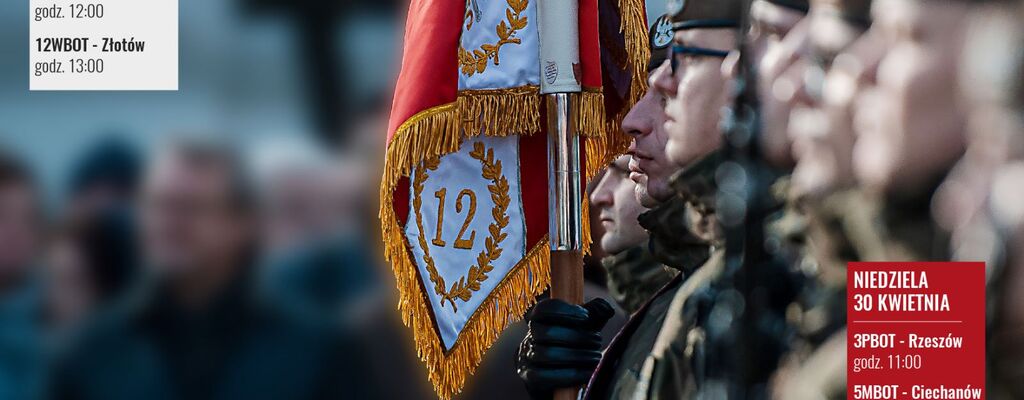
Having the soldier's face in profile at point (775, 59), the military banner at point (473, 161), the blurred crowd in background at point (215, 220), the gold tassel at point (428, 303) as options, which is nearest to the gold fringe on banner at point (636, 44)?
the military banner at point (473, 161)

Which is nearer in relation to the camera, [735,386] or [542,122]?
[735,386]

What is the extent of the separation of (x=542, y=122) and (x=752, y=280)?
1.42m

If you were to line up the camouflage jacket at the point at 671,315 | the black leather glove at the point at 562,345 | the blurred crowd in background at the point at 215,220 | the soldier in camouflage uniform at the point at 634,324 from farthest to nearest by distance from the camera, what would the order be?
1. the blurred crowd in background at the point at 215,220
2. the black leather glove at the point at 562,345
3. the soldier in camouflage uniform at the point at 634,324
4. the camouflage jacket at the point at 671,315

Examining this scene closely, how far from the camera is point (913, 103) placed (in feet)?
3.02

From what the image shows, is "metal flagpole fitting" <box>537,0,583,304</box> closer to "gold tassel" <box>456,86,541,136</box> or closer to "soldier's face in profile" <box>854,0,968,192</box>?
"gold tassel" <box>456,86,541,136</box>

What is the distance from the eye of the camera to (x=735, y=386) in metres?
1.06

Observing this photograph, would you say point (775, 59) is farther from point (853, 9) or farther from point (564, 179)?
point (564, 179)

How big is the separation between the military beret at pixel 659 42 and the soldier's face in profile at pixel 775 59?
1.15m

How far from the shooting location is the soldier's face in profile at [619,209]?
107 inches

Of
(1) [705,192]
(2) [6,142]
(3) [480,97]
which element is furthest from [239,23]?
(1) [705,192]

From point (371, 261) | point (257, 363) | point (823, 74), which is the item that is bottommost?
point (257, 363)

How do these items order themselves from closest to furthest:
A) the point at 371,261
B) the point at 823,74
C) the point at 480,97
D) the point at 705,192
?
the point at 823,74 → the point at 705,192 → the point at 480,97 → the point at 371,261

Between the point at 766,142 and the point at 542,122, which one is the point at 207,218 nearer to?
the point at 542,122

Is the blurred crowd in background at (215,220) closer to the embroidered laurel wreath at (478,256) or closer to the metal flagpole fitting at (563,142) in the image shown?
the embroidered laurel wreath at (478,256)
